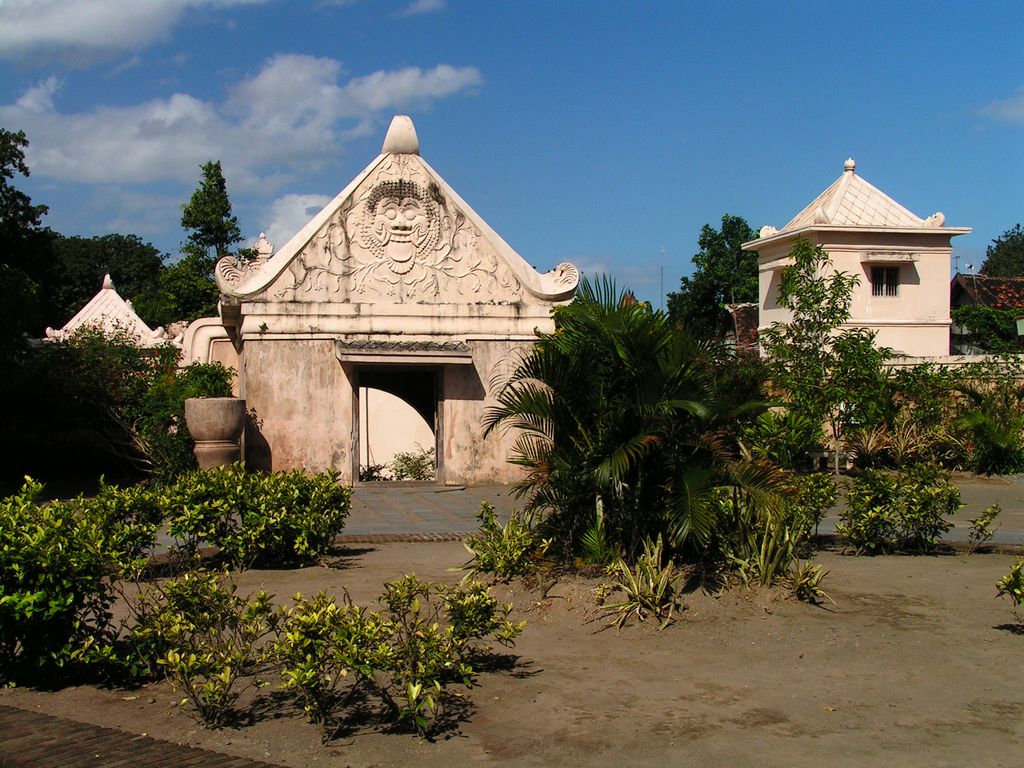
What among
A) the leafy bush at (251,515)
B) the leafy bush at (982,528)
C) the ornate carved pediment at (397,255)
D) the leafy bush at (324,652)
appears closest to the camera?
the leafy bush at (324,652)

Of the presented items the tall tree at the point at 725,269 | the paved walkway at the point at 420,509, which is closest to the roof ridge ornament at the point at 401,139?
the paved walkway at the point at 420,509

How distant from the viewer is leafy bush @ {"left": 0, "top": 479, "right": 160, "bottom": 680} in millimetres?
5746

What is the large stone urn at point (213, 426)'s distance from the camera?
15.3 meters

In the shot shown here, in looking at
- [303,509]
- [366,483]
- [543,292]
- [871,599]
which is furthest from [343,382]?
[871,599]

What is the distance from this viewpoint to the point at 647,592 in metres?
7.36

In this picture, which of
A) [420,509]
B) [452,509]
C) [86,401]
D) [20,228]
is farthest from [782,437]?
[20,228]

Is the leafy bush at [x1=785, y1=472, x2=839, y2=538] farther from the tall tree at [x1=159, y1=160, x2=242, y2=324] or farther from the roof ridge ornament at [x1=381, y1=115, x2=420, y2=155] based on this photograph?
the tall tree at [x1=159, y1=160, x2=242, y2=324]

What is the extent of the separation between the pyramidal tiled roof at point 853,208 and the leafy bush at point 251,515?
22.1 m

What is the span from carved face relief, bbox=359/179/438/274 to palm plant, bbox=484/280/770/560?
8.85m

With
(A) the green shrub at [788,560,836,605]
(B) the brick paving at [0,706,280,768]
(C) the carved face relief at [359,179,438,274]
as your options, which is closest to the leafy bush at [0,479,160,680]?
(B) the brick paving at [0,706,280,768]

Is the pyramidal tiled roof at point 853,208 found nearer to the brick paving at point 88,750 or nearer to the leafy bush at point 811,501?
the leafy bush at point 811,501

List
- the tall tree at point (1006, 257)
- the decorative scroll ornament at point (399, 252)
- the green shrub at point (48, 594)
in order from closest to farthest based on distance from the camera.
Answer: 1. the green shrub at point (48, 594)
2. the decorative scroll ornament at point (399, 252)
3. the tall tree at point (1006, 257)

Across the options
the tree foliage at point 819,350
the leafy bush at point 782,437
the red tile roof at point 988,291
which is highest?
the red tile roof at point 988,291

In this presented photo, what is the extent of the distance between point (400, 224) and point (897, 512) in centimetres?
949
